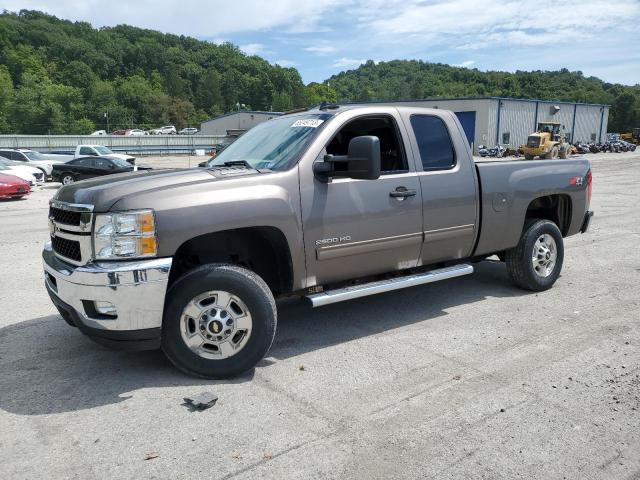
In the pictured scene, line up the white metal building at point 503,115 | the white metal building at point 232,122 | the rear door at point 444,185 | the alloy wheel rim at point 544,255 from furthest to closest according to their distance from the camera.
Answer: the white metal building at point 232,122 < the white metal building at point 503,115 < the alloy wheel rim at point 544,255 < the rear door at point 444,185

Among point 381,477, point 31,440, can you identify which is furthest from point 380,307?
point 31,440

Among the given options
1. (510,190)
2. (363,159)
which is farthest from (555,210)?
(363,159)

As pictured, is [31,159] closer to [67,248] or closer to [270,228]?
[67,248]

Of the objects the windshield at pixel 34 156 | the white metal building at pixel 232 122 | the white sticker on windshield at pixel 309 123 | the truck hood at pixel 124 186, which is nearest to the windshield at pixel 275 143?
the white sticker on windshield at pixel 309 123

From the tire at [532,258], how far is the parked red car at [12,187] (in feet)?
53.8

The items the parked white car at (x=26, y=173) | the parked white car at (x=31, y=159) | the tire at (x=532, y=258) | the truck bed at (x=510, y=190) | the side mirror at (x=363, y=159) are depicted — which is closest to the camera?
the side mirror at (x=363, y=159)

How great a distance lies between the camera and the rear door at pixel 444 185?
4953 mm

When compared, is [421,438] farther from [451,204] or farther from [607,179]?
[607,179]

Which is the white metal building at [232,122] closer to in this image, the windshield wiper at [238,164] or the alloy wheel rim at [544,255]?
the alloy wheel rim at [544,255]

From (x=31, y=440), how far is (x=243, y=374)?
1449 millimetres

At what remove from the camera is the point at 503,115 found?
5356 cm

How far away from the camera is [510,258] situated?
19.8 feet

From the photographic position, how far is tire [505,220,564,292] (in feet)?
19.4

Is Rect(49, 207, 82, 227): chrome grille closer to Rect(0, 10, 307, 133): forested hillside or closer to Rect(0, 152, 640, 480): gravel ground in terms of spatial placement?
Rect(0, 152, 640, 480): gravel ground
